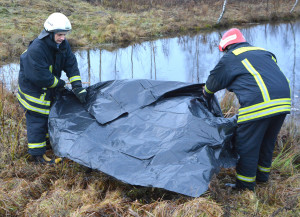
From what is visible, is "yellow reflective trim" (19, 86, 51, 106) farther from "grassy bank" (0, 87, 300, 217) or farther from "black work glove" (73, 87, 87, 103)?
"grassy bank" (0, 87, 300, 217)

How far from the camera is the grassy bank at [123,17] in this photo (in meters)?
10.5

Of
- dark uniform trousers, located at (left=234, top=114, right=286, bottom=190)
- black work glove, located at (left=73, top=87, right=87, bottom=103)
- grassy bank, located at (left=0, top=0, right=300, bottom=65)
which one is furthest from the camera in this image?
grassy bank, located at (left=0, top=0, right=300, bottom=65)

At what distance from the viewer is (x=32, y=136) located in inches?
120

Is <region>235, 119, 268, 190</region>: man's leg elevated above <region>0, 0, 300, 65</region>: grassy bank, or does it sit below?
below

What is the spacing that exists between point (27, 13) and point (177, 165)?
12705 millimetres

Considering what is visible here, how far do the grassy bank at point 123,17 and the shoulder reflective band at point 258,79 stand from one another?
7.51 m

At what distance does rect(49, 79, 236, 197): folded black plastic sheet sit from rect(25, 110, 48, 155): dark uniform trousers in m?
0.16

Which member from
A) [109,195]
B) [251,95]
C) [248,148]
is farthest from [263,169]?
[109,195]

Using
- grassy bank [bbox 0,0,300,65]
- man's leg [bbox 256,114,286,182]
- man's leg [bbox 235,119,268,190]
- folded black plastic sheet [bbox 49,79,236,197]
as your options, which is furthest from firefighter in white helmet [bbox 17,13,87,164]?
grassy bank [bbox 0,0,300,65]

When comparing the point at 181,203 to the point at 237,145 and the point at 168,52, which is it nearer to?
the point at 237,145

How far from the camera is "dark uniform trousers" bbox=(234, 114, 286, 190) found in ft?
8.14

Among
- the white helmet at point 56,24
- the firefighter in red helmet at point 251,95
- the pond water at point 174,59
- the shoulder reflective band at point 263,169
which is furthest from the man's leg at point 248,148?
the pond water at point 174,59

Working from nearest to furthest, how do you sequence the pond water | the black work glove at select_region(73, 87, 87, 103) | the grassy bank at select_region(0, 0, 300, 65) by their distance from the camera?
1. the black work glove at select_region(73, 87, 87, 103)
2. the pond water
3. the grassy bank at select_region(0, 0, 300, 65)

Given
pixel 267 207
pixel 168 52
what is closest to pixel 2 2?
pixel 168 52
